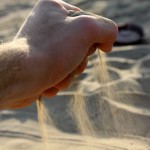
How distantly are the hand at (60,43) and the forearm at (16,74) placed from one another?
17mm

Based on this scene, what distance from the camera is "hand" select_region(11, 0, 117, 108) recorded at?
4.38 feet

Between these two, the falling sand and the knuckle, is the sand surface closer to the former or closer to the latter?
the falling sand

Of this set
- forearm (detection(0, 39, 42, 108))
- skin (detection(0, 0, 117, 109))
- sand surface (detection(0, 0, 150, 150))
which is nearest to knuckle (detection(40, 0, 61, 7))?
skin (detection(0, 0, 117, 109))

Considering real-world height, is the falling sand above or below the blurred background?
below

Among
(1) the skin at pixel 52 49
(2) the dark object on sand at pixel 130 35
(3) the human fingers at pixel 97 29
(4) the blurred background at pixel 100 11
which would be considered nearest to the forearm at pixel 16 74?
(1) the skin at pixel 52 49

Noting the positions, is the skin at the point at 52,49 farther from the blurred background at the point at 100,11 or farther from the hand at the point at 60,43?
the blurred background at the point at 100,11

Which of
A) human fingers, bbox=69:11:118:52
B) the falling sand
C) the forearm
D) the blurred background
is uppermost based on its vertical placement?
the blurred background

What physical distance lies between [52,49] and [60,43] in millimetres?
31

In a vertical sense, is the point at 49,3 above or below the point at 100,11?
below

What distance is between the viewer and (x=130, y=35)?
3840mm

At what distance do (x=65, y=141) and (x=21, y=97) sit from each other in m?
1.20

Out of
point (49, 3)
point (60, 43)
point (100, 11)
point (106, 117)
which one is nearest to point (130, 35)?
point (100, 11)

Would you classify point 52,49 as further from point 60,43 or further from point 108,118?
point 108,118

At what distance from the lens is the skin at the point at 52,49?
130cm
